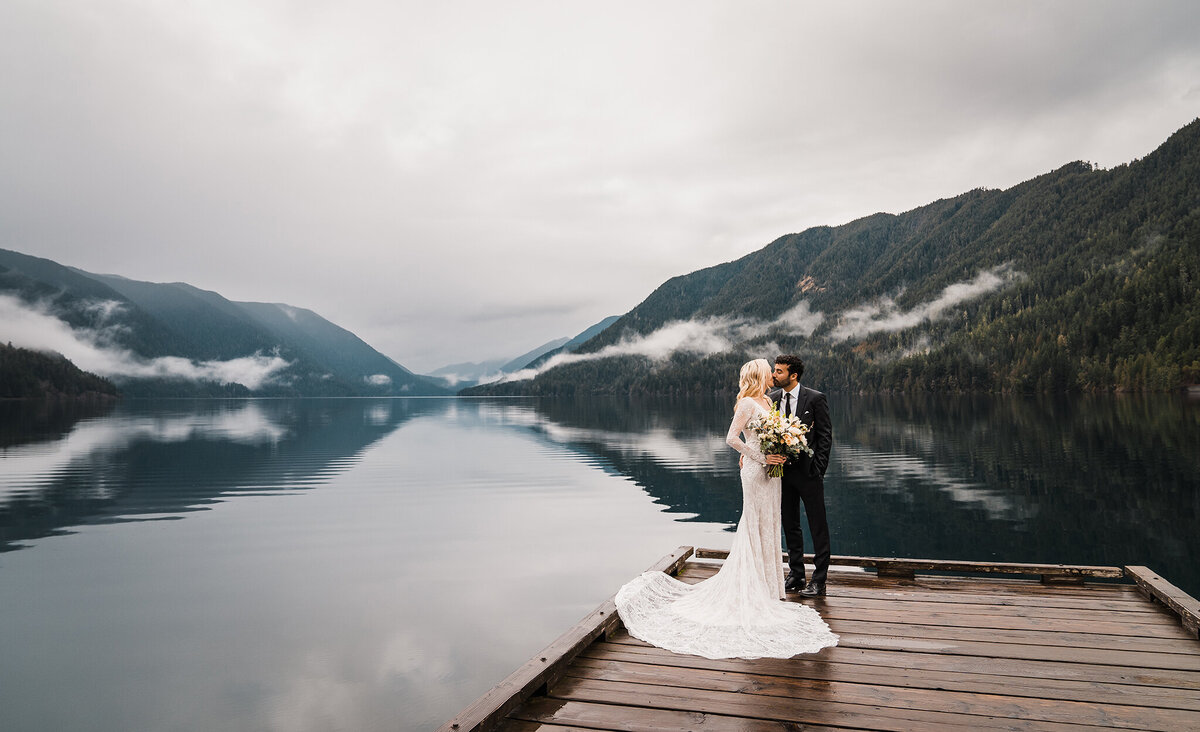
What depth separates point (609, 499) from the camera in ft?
87.0

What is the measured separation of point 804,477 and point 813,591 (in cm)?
168

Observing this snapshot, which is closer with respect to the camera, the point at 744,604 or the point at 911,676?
the point at 911,676

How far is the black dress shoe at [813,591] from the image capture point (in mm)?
9172

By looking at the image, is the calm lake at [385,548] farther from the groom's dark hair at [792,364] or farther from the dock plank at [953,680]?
the groom's dark hair at [792,364]

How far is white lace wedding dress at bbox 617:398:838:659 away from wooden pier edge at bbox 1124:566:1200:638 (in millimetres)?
4261

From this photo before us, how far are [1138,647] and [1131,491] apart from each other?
2288 cm

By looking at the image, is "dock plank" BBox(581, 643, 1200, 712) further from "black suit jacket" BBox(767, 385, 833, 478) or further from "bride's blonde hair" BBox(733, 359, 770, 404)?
"bride's blonde hair" BBox(733, 359, 770, 404)

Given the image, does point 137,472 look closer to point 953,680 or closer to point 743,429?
point 743,429

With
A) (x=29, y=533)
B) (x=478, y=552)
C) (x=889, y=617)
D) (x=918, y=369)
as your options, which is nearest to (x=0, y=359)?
(x=29, y=533)

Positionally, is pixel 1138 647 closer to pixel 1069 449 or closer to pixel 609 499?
pixel 609 499

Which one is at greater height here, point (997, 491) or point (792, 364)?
point (792, 364)

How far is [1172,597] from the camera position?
801 cm

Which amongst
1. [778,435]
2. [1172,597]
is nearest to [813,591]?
[778,435]

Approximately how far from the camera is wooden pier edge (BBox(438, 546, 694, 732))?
5.02 m
